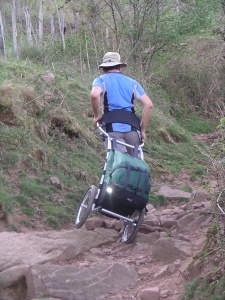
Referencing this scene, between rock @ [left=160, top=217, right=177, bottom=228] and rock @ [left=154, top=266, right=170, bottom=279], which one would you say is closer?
rock @ [left=154, top=266, right=170, bottom=279]

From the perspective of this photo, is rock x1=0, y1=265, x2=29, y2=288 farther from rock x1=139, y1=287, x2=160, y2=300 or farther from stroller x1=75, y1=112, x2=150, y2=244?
stroller x1=75, y1=112, x2=150, y2=244

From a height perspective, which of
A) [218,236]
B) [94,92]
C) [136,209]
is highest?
[94,92]

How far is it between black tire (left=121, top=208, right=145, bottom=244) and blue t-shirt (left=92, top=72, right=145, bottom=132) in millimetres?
910

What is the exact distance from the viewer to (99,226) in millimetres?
7121

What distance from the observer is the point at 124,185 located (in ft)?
20.1

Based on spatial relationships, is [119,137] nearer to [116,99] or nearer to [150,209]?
[116,99]

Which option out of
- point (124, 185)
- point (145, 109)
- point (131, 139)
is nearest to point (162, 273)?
point (124, 185)

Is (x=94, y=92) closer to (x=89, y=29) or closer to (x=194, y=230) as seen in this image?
(x=194, y=230)

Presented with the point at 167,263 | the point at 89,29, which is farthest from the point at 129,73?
the point at 167,263

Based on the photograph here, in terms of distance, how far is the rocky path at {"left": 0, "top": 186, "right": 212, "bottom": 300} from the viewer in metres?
5.09

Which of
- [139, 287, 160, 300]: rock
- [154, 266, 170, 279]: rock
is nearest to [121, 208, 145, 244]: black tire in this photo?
[154, 266, 170, 279]: rock

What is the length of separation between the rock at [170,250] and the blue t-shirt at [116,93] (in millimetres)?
1410

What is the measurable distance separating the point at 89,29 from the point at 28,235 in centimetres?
964

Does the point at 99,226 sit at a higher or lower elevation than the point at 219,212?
lower
